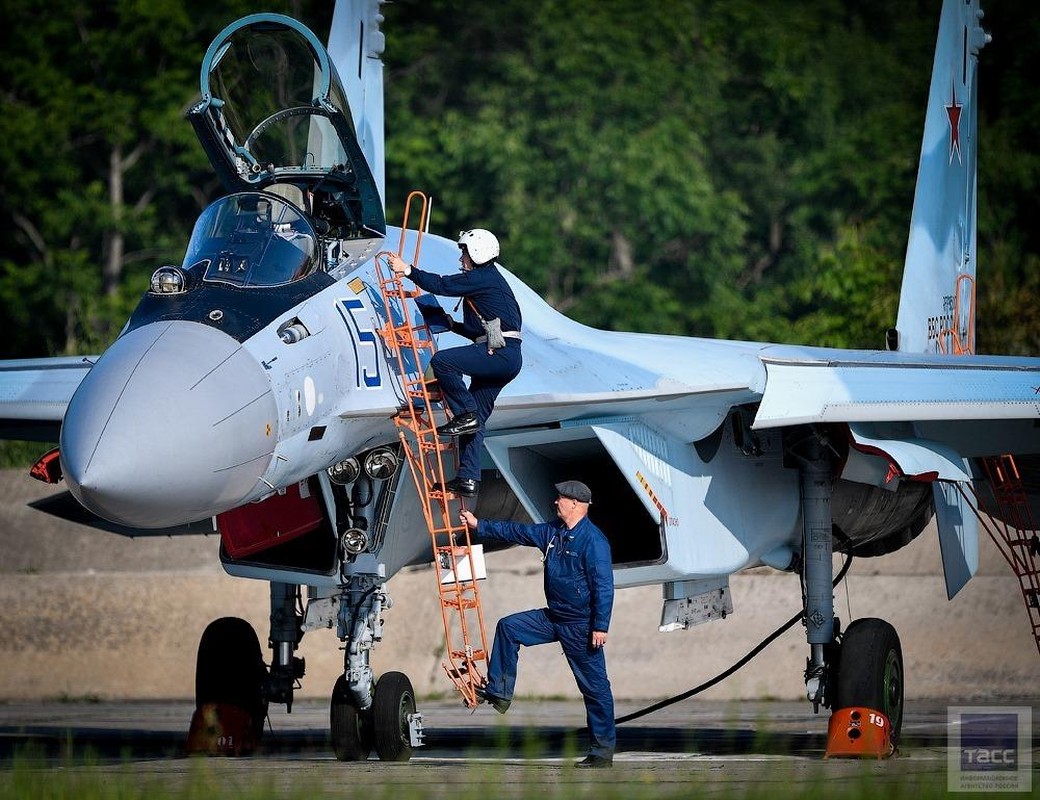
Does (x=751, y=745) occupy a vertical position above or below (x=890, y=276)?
below

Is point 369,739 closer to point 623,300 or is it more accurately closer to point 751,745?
point 751,745

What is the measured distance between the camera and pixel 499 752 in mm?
10266

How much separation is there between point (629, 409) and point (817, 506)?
1.60m

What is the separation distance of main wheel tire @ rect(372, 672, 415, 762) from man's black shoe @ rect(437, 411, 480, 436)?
4.90 feet

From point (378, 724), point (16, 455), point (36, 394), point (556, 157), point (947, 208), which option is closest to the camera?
point (378, 724)

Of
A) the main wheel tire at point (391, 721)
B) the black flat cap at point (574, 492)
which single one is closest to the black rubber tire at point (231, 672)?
the main wheel tire at point (391, 721)

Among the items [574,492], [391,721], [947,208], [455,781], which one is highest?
[947,208]

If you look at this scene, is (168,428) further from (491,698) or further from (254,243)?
(491,698)

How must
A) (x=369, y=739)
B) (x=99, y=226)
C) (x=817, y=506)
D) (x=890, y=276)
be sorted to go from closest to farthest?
1. (x=369, y=739)
2. (x=817, y=506)
3. (x=890, y=276)
4. (x=99, y=226)

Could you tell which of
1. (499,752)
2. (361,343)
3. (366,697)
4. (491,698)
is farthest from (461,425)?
(499,752)

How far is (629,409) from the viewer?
9.72m

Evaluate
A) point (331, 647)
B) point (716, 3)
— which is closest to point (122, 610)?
point (331, 647)

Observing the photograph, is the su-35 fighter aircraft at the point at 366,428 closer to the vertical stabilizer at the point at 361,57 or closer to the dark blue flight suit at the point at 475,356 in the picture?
the dark blue flight suit at the point at 475,356

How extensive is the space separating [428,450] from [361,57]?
20.6 feet
